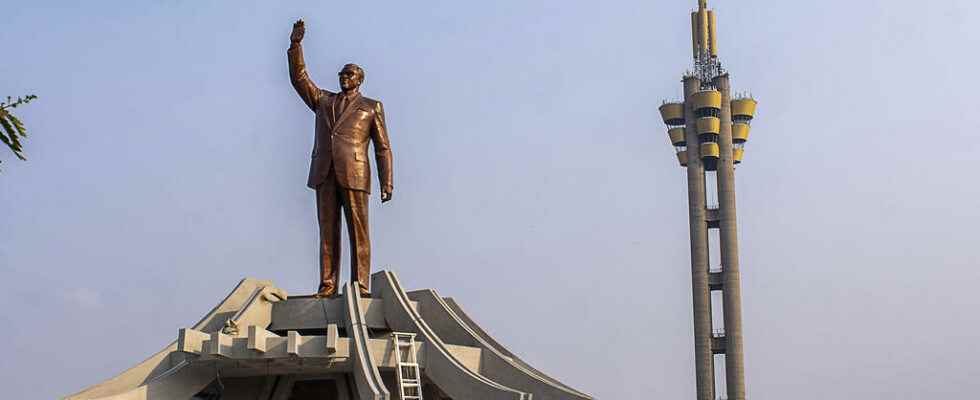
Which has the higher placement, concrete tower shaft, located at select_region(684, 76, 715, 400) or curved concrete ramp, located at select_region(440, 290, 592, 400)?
concrete tower shaft, located at select_region(684, 76, 715, 400)

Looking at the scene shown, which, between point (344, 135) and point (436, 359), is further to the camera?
point (344, 135)

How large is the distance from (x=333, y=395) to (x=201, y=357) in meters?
2.57

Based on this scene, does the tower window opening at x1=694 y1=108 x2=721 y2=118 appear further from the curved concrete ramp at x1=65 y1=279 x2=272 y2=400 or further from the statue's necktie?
the curved concrete ramp at x1=65 y1=279 x2=272 y2=400

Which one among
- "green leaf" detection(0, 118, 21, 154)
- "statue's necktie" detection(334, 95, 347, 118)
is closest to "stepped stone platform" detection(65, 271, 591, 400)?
"statue's necktie" detection(334, 95, 347, 118)

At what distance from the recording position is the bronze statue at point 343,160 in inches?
805

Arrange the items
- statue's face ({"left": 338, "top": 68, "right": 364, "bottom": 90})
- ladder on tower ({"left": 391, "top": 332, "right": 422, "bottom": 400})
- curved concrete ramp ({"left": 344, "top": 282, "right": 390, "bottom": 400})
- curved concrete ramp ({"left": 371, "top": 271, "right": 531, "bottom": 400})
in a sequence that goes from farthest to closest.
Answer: statue's face ({"left": 338, "top": 68, "right": 364, "bottom": 90}) < ladder on tower ({"left": 391, "top": 332, "right": 422, "bottom": 400}) < curved concrete ramp ({"left": 371, "top": 271, "right": 531, "bottom": 400}) < curved concrete ramp ({"left": 344, "top": 282, "right": 390, "bottom": 400})

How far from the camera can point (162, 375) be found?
18297 millimetres

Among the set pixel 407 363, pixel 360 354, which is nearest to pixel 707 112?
pixel 407 363

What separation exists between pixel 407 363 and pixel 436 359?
40cm

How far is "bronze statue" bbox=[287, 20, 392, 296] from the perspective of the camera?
67.1 ft

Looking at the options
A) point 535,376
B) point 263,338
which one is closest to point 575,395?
point 535,376

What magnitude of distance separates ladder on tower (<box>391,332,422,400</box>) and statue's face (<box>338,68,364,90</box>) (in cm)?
418

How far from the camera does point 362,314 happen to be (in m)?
19.2

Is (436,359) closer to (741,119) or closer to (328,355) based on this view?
(328,355)
